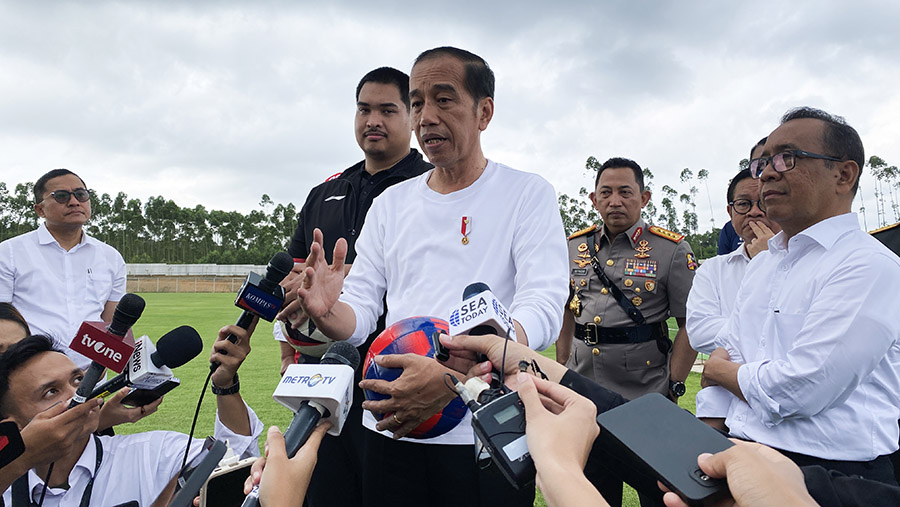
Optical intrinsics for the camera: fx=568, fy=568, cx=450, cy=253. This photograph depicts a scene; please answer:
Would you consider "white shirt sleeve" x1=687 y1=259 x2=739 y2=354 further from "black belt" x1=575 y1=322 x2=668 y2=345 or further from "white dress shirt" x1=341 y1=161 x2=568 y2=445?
"white dress shirt" x1=341 y1=161 x2=568 y2=445

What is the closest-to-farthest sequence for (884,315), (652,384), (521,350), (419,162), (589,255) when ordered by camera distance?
(521,350), (884,315), (419,162), (652,384), (589,255)

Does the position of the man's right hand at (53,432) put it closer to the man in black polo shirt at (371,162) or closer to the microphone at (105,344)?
the microphone at (105,344)

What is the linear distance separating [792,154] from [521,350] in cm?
175

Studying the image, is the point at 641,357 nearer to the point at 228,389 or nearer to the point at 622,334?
the point at 622,334

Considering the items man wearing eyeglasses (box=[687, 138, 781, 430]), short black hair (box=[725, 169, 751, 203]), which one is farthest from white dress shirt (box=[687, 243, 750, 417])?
short black hair (box=[725, 169, 751, 203])

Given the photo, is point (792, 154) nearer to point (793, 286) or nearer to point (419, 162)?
point (793, 286)

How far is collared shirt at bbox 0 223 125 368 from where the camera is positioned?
16.5 ft

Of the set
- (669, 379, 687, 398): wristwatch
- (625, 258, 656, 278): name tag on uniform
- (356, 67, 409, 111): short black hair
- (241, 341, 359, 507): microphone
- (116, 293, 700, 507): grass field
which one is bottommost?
(116, 293, 700, 507): grass field

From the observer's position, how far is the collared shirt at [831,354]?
7.34 feet

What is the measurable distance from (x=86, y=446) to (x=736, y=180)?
461 centimetres

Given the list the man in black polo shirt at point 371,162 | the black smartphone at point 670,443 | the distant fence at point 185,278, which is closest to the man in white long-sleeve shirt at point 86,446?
the man in black polo shirt at point 371,162

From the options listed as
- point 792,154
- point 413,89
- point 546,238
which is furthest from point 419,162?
point 792,154

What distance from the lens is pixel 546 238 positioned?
245 centimetres

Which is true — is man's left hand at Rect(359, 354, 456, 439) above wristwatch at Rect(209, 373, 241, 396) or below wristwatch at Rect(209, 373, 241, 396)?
above
